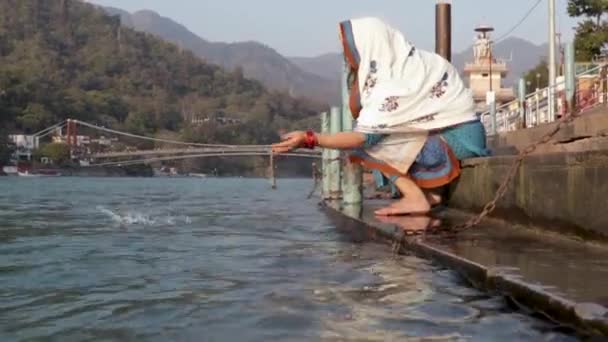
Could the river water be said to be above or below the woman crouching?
below

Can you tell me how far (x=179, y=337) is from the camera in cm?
276

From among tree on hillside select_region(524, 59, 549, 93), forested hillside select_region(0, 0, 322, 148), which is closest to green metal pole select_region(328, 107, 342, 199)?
tree on hillside select_region(524, 59, 549, 93)

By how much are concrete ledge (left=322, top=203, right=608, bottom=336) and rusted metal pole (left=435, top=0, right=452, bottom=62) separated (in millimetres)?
4203

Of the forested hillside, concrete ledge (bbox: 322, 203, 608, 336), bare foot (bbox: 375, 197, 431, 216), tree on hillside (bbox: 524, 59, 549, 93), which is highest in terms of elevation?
the forested hillside

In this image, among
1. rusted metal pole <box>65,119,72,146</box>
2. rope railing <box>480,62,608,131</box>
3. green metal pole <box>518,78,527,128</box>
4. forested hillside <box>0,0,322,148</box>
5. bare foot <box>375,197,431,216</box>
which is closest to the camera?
bare foot <box>375,197,431,216</box>

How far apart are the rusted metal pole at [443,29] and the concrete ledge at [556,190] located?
329cm

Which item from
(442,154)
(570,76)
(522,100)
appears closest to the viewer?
(442,154)

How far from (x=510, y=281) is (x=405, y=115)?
8.92 ft

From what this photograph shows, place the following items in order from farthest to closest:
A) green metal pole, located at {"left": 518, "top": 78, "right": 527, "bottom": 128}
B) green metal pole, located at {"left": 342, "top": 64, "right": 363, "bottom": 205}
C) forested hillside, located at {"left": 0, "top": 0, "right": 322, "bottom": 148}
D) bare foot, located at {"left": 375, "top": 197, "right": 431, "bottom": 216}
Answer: forested hillside, located at {"left": 0, "top": 0, "right": 322, "bottom": 148} → green metal pole, located at {"left": 518, "top": 78, "right": 527, "bottom": 128} → green metal pole, located at {"left": 342, "top": 64, "right": 363, "bottom": 205} → bare foot, located at {"left": 375, "top": 197, "right": 431, "bottom": 216}

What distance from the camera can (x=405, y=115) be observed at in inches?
225

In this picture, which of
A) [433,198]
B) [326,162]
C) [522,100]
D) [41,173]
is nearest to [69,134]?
[41,173]

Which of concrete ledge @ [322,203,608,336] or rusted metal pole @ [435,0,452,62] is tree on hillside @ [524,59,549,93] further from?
concrete ledge @ [322,203,608,336]

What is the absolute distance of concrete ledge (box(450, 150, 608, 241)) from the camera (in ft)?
13.4

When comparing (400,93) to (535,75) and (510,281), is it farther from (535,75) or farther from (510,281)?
(535,75)
